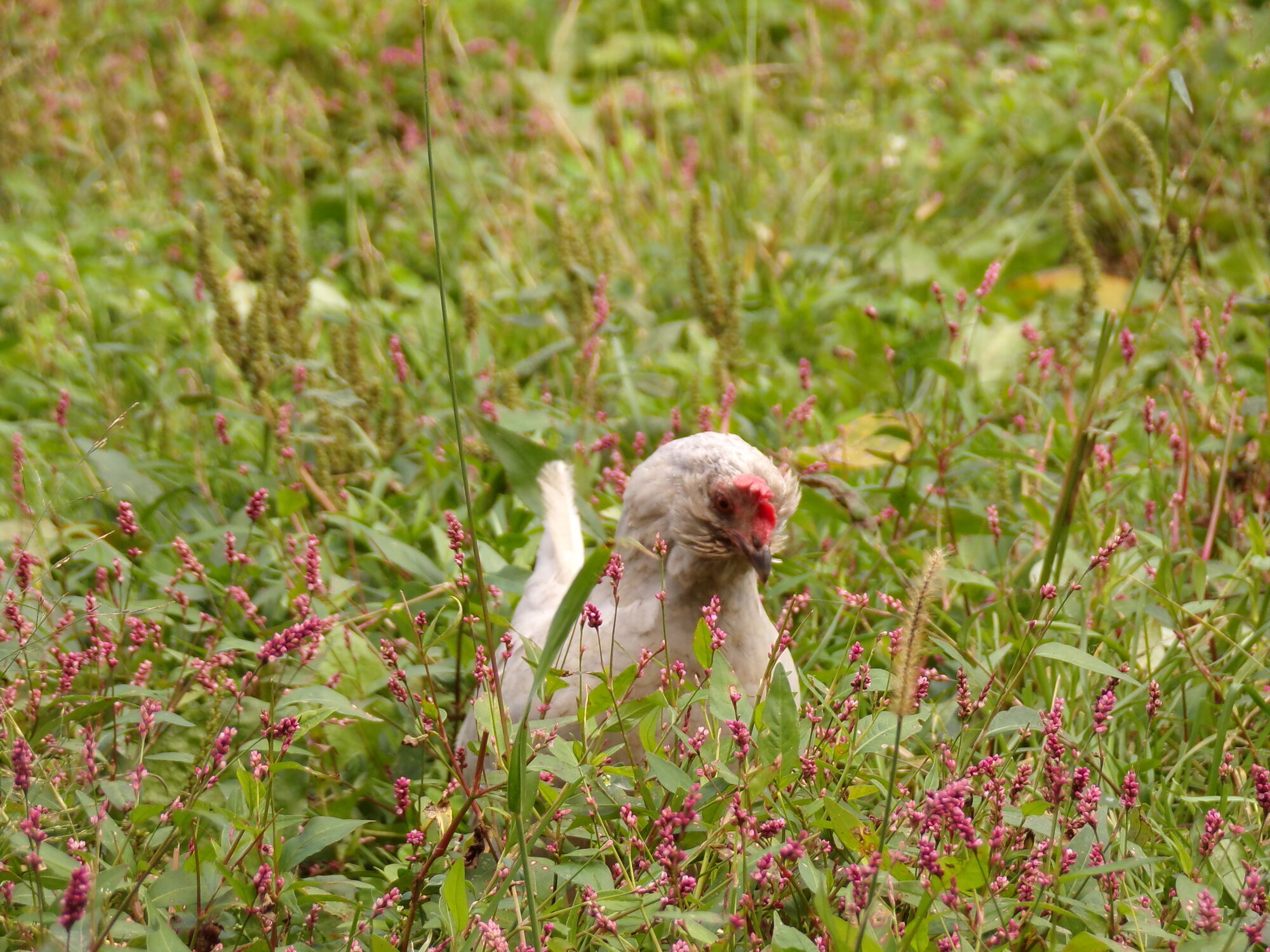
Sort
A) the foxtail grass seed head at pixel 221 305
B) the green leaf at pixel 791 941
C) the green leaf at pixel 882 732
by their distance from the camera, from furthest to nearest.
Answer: the foxtail grass seed head at pixel 221 305, the green leaf at pixel 882 732, the green leaf at pixel 791 941

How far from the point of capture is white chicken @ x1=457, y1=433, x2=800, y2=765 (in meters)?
2.29

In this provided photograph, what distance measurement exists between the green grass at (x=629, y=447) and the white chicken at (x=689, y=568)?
0.62 feet

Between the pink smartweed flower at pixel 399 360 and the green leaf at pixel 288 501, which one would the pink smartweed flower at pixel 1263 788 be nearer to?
the green leaf at pixel 288 501

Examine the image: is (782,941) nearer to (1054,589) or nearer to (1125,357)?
(1054,589)

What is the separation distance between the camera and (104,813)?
1558 mm

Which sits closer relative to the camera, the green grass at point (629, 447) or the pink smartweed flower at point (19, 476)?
the green grass at point (629, 447)

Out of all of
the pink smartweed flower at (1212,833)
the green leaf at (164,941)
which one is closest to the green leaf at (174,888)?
the green leaf at (164,941)

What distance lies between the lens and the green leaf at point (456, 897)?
64.3 inches

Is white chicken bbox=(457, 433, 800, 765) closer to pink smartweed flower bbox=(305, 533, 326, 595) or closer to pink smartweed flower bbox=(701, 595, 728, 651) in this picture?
pink smartweed flower bbox=(701, 595, 728, 651)

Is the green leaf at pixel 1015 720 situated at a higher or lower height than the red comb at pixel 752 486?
lower

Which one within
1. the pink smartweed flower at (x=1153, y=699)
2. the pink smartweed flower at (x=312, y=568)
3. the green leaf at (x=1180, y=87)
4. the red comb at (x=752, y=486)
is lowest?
the pink smartweed flower at (x=1153, y=699)

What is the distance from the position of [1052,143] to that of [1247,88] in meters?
0.85

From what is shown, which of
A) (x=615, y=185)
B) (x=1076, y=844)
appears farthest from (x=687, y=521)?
(x=615, y=185)

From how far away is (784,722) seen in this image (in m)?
1.76
